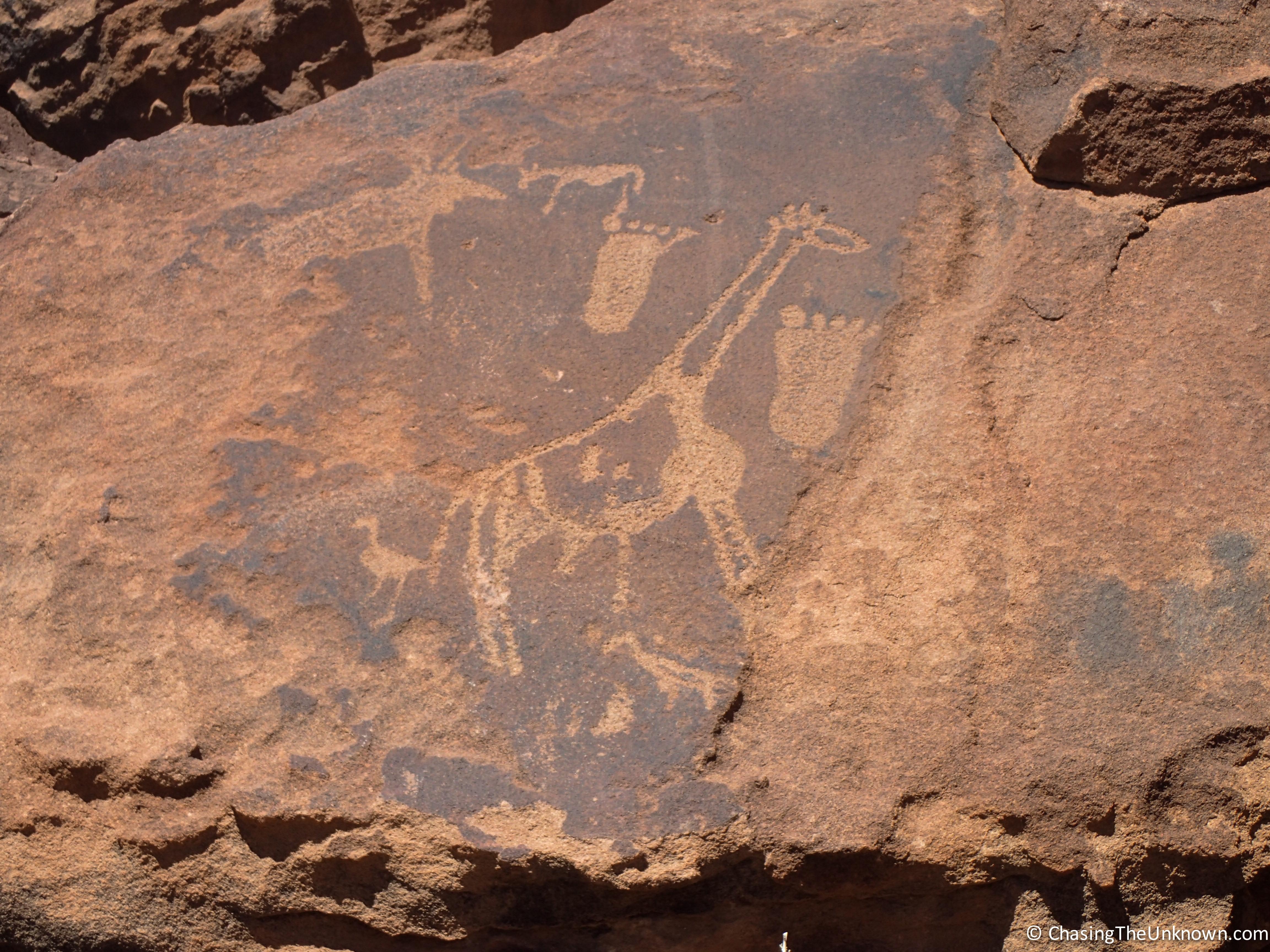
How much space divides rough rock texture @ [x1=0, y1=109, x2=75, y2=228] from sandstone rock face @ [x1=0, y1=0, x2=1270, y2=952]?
60 centimetres

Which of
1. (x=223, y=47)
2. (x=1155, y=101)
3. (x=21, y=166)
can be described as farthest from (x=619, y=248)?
(x=21, y=166)

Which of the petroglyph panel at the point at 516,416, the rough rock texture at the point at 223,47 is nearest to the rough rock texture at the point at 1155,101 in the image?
the petroglyph panel at the point at 516,416

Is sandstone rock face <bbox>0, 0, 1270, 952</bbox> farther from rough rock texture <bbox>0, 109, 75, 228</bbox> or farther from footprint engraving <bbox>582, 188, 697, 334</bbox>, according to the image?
rough rock texture <bbox>0, 109, 75, 228</bbox>

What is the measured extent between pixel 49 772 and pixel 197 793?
23 cm

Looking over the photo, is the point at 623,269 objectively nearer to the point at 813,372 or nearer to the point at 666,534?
the point at 813,372

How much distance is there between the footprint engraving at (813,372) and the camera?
1.89m

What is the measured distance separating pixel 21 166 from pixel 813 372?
6.31ft

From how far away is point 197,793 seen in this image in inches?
70.3

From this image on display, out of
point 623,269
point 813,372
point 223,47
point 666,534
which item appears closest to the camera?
point 666,534

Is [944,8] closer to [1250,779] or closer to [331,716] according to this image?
[1250,779]

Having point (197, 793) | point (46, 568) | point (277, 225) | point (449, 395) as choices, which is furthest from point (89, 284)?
point (197, 793)

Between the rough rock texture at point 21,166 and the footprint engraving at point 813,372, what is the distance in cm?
146

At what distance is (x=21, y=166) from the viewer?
2781 millimetres

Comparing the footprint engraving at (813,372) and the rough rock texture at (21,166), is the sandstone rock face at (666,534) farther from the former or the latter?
the rough rock texture at (21,166)
